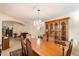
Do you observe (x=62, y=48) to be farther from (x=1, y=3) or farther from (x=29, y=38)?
(x=1, y=3)

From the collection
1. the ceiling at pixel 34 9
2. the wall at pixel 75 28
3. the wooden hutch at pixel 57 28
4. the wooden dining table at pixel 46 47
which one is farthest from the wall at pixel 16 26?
the wall at pixel 75 28

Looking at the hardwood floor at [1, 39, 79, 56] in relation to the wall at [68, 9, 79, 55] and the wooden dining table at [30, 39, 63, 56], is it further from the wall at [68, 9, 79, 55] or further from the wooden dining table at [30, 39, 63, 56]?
the wooden dining table at [30, 39, 63, 56]

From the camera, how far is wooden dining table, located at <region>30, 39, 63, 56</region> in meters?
2.03

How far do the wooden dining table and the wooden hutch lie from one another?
0.39 feet

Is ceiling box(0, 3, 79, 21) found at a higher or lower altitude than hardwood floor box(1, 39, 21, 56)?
higher

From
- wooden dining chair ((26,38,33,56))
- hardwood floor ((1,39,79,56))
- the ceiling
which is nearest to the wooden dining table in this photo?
wooden dining chair ((26,38,33,56))

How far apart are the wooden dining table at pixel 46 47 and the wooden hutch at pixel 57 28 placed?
0.12m

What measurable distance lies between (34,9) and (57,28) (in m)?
0.48

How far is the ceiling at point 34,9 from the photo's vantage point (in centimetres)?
203

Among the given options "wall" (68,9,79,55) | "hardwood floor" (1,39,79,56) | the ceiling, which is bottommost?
"hardwood floor" (1,39,79,56)

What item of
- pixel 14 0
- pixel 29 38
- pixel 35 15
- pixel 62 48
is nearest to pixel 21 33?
pixel 29 38

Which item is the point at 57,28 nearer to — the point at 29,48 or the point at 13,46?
the point at 29,48

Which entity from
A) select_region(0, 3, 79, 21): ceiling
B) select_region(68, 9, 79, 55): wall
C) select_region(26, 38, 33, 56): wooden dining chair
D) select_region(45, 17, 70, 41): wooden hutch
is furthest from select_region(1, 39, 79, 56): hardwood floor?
select_region(0, 3, 79, 21): ceiling

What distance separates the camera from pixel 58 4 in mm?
2045
